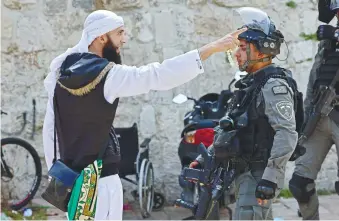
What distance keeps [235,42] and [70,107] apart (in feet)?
3.36

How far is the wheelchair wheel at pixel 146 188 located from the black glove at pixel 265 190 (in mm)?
2407

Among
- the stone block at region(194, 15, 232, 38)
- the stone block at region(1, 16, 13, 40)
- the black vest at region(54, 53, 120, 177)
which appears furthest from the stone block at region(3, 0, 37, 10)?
the black vest at region(54, 53, 120, 177)

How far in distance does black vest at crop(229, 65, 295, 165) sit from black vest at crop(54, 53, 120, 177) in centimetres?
83

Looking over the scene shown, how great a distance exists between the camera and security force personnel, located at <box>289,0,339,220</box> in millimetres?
5660

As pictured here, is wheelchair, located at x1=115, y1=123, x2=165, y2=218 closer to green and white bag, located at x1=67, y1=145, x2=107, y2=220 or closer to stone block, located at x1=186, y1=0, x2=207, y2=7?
stone block, located at x1=186, y1=0, x2=207, y2=7

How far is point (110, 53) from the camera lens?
4.38m

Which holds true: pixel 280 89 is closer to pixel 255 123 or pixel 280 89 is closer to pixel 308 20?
pixel 255 123

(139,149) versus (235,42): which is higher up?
(235,42)

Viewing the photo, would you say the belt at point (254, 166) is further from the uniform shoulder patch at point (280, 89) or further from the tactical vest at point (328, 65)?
the tactical vest at point (328, 65)

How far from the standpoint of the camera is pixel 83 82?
414 centimetres

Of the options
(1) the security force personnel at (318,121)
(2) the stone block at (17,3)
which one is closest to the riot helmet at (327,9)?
(1) the security force personnel at (318,121)

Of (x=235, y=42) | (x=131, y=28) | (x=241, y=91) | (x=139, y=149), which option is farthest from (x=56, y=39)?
(x=235, y=42)

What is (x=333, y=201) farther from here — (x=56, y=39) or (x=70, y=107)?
(x=70, y=107)

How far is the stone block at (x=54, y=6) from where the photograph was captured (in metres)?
7.46
